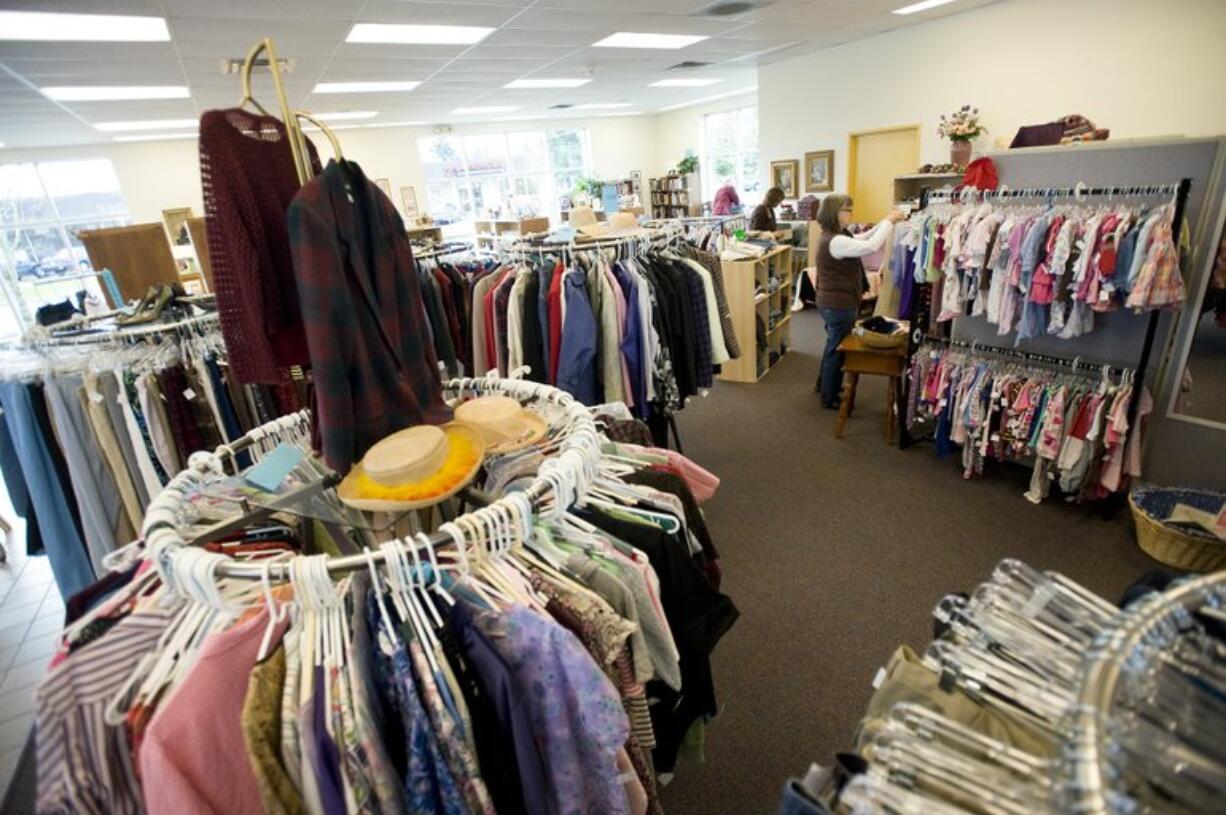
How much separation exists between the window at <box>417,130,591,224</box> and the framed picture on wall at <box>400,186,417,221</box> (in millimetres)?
505

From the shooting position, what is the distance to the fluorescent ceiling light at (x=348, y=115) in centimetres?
851

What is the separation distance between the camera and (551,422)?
1.53 metres

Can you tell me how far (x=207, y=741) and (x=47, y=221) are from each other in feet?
40.4

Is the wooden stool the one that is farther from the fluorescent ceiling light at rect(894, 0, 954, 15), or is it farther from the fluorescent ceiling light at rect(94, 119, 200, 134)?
the fluorescent ceiling light at rect(94, 119, 200, 134)

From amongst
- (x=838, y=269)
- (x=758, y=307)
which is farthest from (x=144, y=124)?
(x=838, y=269)

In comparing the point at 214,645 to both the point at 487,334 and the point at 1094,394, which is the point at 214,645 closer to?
the point at 487,334

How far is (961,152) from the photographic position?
5.88 meters

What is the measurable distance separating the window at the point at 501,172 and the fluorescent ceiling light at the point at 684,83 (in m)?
3.99

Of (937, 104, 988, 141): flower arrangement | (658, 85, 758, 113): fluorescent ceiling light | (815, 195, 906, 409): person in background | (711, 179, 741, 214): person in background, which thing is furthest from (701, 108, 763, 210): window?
(815, 195, 906, 409): person in background

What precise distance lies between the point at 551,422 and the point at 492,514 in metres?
0.59

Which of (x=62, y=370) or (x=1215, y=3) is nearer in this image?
(x=62, y=370)

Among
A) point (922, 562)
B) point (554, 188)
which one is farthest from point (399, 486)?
point (554, 188)

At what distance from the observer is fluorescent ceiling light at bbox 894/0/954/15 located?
17.7ft

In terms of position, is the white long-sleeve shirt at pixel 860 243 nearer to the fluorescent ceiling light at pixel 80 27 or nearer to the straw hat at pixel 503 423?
the straw hat at pixel 503 423
